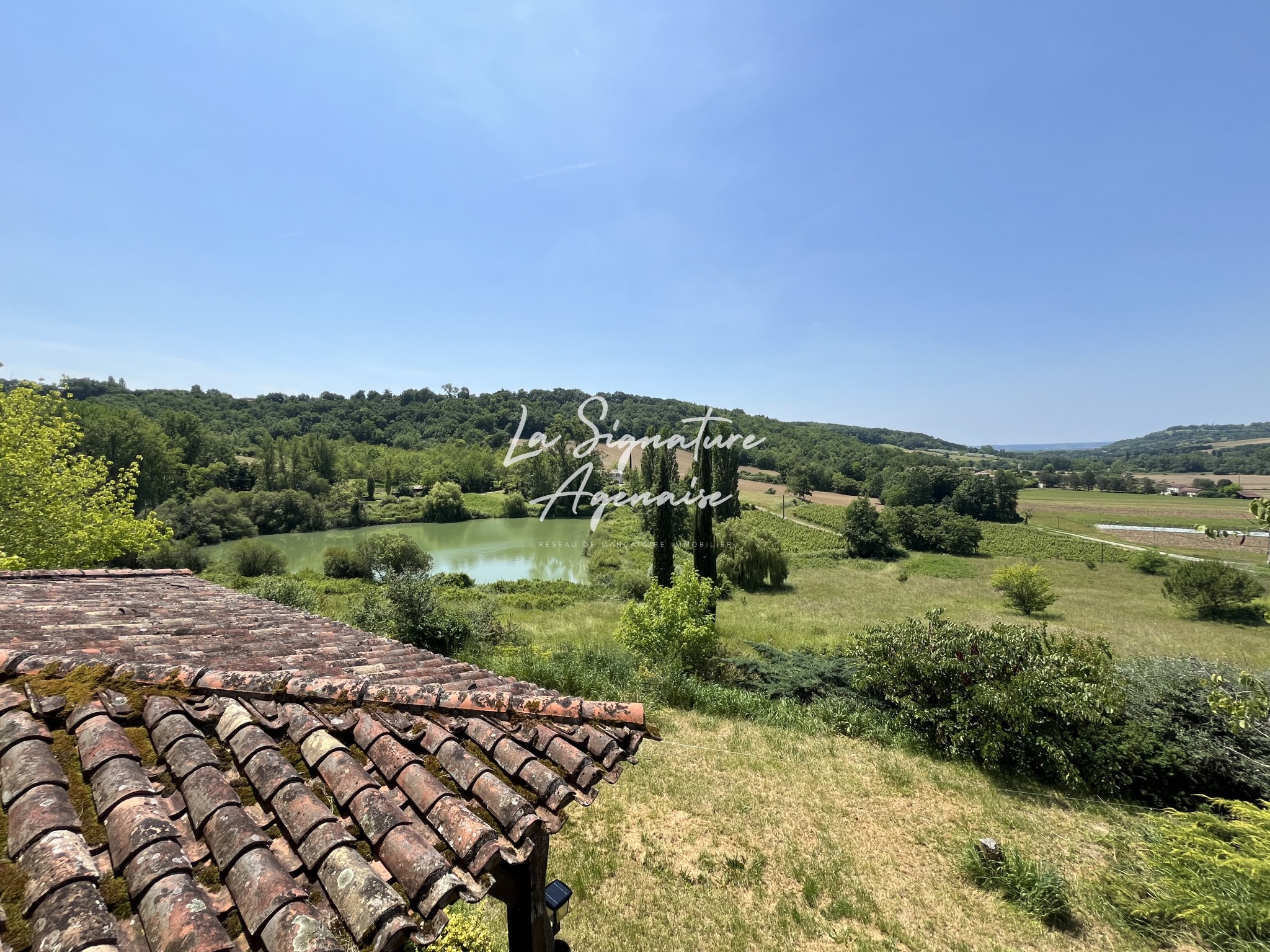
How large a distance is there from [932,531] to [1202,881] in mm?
48996

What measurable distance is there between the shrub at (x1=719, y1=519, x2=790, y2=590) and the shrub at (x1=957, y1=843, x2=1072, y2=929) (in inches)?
914

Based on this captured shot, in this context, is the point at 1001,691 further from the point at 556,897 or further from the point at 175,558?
the point at 175,558

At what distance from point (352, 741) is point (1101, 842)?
9.05m

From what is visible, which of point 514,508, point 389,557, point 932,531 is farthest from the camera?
point 514,508

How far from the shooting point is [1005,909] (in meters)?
5.16

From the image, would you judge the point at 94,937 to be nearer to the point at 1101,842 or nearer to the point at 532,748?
the point at 532,748

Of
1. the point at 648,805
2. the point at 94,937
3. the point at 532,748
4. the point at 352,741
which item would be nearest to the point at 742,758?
the point at 648,805

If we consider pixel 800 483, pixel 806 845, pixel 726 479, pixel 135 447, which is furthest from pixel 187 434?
pixel 800 483

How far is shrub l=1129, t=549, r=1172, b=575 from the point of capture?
35969mm

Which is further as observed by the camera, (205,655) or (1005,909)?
(1005,909)

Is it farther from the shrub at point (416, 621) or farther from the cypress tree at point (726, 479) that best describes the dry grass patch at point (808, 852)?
the cypress tree at point (726, 479)

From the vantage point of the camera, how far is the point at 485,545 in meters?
43.0

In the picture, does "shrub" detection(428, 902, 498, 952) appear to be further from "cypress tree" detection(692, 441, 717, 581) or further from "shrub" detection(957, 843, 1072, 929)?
"cypress tree" detection(692, 441, 717, 581)

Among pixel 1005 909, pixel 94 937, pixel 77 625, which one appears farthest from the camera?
pixel 1005 909
